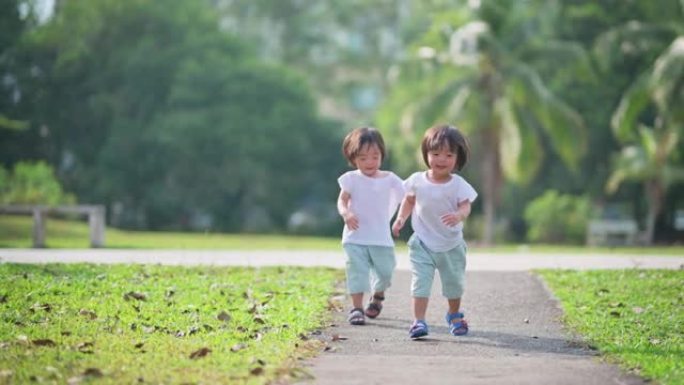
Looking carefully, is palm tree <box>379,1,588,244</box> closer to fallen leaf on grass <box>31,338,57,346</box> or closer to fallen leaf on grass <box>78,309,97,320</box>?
fallen leaf on grass <box>78,309,97,320</box>

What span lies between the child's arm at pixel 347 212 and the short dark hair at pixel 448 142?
1113 mm

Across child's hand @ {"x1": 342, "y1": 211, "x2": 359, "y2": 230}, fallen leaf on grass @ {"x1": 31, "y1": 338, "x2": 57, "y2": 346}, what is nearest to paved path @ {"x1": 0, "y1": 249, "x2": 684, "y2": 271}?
child's hand @ {"x1": 342, "y1": 211, "x2": 359, "y2": 230}

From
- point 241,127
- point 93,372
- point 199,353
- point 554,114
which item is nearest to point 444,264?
point 199,353

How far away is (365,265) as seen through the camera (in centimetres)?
1055

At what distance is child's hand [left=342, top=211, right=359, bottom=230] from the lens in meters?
10.4

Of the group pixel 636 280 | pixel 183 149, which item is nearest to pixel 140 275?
pixel 636 280

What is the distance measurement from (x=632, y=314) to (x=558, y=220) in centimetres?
3060

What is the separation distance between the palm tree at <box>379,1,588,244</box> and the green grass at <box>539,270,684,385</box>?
2177 cm

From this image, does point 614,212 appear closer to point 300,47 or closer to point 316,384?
point 300,47

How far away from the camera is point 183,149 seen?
48750 mm

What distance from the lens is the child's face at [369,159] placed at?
33.8 ft

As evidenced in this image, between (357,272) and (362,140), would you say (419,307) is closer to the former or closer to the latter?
(357,272)

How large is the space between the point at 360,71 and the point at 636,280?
174 ft

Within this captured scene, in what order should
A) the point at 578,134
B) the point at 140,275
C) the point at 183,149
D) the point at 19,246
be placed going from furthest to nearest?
the point at 183,149
the point at 578,134
the point at 19,246
the point at 140,275
